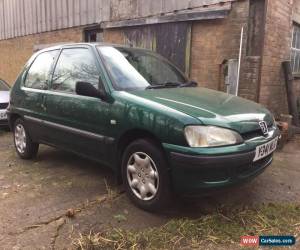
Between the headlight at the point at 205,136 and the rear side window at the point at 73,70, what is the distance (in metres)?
1.37

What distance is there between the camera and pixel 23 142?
17.7 ft

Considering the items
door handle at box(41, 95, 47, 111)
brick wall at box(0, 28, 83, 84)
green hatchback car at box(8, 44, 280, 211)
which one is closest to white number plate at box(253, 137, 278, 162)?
green hatchback car at box(8, 44, 280, 211)

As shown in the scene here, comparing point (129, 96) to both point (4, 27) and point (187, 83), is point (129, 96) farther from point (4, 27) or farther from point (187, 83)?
point (4, 27)

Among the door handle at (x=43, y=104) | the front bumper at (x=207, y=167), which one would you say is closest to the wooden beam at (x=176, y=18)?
the door handle at (x=43, y=104)

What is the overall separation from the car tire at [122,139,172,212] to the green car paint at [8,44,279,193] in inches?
3.8

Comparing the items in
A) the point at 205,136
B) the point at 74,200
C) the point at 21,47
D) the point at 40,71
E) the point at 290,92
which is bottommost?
the point at 74,200

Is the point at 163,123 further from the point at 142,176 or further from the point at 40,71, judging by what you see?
the point at 40,71

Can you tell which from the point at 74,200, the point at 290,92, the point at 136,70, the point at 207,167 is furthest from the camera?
the point at 290,92

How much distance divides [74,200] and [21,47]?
11350 mm

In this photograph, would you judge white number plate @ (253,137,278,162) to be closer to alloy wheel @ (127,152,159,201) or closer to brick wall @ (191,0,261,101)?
alloy wheel @ (127,152,159,201)

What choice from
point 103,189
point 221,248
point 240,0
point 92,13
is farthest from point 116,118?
point 92,13

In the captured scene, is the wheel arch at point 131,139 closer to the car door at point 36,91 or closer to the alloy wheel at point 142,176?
the alloy wheel at point 142,176

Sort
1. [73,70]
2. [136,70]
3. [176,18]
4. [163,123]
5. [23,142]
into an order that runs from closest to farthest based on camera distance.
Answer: [163,123] → [136,70] → [73,70] → [23,142] → [176,18]

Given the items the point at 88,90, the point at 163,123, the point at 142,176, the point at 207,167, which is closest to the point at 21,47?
the point at 88,90
